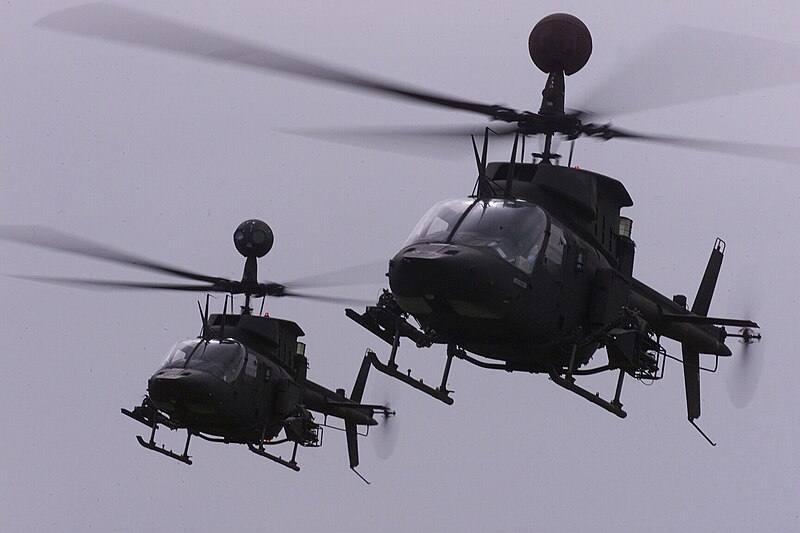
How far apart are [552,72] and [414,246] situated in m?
5.09

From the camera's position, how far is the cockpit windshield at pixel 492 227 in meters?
19.8

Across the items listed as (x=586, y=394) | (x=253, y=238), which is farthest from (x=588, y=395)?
(x=253, y=238)

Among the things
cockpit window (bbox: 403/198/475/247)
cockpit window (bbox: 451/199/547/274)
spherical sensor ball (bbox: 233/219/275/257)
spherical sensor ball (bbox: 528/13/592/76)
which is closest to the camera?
cockpit window (bbox: 451/199/547/274)

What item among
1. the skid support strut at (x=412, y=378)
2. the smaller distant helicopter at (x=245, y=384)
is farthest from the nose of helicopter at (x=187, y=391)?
the skid support strut at (x=412, y=378)

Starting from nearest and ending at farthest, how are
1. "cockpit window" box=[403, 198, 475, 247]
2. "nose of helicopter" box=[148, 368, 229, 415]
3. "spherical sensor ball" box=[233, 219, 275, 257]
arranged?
"cockpit window" box=[403, 198, 475, 247] < "nose of helicopter" box=[148, 368, 229, 415] < "spherical sensor ball" box=[233, 219, 275, 257]

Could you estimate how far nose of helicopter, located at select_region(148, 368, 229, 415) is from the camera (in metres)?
30.2

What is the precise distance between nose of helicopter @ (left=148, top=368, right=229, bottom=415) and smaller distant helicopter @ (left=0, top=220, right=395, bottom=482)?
0.02 meters

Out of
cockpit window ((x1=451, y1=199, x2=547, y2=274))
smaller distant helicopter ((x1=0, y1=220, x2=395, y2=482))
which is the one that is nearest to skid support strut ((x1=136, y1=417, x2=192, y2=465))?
smaller distant helicopter ((x1=0, y1=220, x2=395, y2=482))

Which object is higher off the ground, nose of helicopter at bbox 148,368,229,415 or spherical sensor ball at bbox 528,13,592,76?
spherical sensor ball at bbox 528,13,592,76

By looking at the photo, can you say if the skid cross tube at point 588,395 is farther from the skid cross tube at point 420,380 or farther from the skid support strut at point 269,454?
the skid support strut at point 269,454

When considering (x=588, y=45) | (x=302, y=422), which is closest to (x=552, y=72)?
(x=588, y=45)

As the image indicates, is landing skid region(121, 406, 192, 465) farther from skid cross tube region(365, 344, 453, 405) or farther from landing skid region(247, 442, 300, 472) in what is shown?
skid cross tube region(365, 344, 453, 405)

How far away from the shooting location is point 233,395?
3131 centimetres

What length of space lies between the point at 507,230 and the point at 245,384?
1331cm
